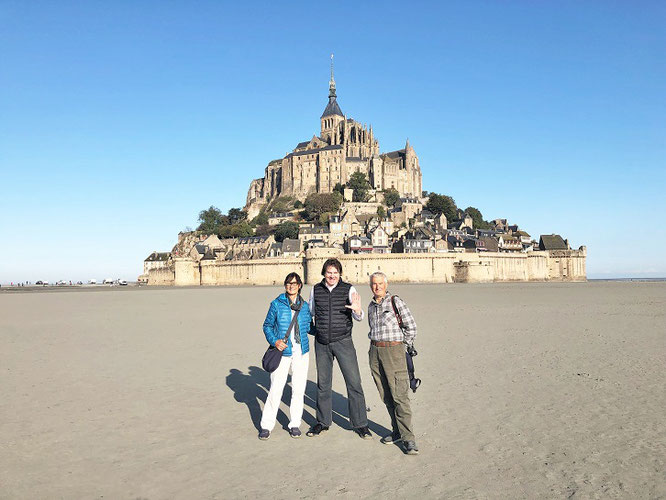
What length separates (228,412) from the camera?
7520 millimetres

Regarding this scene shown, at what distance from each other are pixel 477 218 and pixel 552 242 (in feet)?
84.3

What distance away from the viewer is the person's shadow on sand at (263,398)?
277 inches

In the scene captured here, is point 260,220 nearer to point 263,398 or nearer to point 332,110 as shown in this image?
point 332,110

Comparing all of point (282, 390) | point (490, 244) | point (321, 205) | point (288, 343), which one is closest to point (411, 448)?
point (282, 390)

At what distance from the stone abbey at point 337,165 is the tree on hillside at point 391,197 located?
10.3ft

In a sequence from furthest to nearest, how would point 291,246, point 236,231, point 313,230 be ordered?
point 236,231
point 313,230
point 291,246

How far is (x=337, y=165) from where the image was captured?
109m

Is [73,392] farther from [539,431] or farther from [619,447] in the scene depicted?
[619,447]

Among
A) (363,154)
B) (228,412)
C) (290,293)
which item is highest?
(363,154)

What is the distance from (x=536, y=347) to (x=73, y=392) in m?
10.2

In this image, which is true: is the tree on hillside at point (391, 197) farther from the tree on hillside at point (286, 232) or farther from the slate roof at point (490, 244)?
the slate roof at point (490, 244)

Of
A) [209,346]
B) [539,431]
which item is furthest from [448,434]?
[209,346]

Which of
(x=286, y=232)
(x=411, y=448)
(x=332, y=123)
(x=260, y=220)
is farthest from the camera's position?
(x=332, y=123)

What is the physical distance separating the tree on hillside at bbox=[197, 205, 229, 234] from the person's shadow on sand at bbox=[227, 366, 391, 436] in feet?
303
